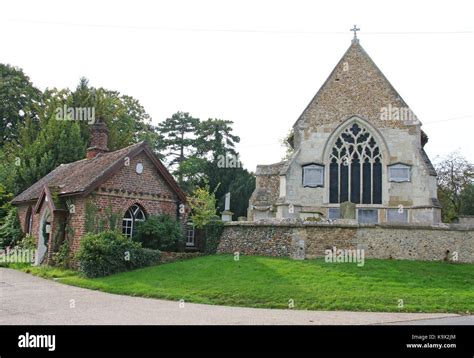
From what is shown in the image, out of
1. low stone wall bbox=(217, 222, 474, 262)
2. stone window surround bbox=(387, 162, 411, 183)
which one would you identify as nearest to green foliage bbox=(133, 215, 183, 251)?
low stone wall bbox=(217, 222, 474, 262)

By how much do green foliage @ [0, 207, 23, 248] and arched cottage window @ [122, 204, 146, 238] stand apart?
9025mm

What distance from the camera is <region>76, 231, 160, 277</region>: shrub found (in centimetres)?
2012

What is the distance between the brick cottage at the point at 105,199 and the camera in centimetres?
2295

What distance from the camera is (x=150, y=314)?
39.1 ft

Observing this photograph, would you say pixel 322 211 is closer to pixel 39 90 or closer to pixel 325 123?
pixel 325 123

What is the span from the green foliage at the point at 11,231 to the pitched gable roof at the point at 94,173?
1.98 m

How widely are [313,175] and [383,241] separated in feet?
28.7

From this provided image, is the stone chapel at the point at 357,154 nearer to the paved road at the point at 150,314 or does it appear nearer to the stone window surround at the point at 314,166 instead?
the stone window surround at the point at 314,166

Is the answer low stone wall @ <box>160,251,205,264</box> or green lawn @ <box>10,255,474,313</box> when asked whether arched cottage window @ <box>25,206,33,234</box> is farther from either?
low stone wall @ <box>160,251,205,264</box>

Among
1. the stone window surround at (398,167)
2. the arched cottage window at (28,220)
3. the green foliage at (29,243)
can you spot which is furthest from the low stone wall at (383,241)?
the arched cottage window at (28,220)

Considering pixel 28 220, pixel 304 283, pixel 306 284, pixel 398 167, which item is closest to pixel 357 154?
pixel 398 167

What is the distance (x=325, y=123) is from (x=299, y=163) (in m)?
3.00

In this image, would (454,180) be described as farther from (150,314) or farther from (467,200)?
(150,314)

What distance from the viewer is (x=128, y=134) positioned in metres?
46.0
